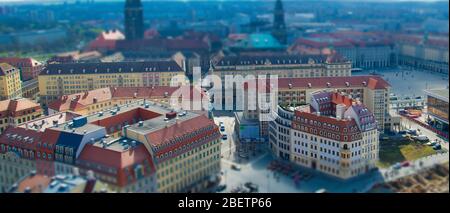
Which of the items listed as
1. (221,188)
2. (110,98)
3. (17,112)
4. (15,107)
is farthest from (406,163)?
(15,107)

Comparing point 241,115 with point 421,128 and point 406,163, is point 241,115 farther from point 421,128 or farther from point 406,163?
point 406,163

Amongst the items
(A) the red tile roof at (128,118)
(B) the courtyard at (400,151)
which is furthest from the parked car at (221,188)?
(A) the red tile roof at (128,118)

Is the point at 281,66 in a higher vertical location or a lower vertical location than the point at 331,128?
higher

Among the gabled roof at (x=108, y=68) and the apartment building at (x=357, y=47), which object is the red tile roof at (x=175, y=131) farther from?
the apartment building at (x=357, y=47)

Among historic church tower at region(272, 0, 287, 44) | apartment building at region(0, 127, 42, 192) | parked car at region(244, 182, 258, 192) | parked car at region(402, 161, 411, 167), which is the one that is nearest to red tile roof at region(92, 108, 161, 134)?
apartment building at region(0, 127, 42, 192)
